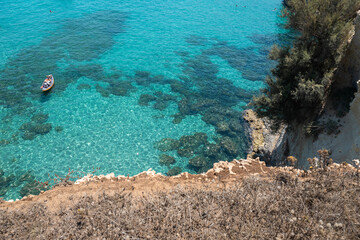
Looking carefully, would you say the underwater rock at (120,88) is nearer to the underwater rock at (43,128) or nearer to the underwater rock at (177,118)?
the underwater rock at (177,118)

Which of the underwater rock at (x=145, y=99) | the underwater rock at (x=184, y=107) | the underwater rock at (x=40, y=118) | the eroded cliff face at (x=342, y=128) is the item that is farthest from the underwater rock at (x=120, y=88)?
the eroded cliff face at (x=342, y=128)

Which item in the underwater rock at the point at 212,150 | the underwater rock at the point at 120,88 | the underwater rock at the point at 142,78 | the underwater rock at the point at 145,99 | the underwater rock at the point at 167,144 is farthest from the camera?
the underwater rock at the point at 142,78

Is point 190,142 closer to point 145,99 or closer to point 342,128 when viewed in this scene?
point 145,99

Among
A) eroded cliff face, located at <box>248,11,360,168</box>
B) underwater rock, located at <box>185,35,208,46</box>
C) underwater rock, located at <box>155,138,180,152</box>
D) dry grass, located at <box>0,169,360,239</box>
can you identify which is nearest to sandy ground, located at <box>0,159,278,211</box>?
dry grass, located at <box>0,169,360,239</box>

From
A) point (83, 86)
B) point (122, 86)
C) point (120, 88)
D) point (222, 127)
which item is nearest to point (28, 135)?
point (83, 86)

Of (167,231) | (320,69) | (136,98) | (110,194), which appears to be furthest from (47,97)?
(320,69)

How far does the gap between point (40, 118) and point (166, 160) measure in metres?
11.8

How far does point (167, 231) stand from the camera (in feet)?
23.8

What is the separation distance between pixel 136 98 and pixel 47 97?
8.47 meters

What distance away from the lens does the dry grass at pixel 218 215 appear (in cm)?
698

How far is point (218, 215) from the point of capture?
767 centimetres

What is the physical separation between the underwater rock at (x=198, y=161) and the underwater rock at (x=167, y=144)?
1.78 m

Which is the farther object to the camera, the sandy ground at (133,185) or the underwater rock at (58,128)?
the underwater rock at (58,128)

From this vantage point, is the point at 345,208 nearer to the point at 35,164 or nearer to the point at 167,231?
the point at 167,231
